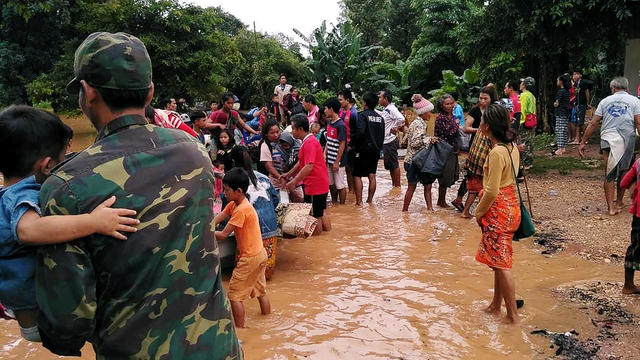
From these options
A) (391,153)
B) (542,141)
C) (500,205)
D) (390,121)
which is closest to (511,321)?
(500,205)

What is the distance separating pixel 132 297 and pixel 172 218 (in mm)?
269

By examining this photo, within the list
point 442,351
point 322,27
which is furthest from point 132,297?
point 322,27

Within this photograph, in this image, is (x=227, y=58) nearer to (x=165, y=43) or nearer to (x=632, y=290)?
(x=165, y=43)

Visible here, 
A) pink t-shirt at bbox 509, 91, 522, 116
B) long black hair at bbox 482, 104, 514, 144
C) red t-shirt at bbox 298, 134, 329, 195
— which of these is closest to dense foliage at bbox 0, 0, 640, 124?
pink t-shirt at bbox 509, 91, 522, 116

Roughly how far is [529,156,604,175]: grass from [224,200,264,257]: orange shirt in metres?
8.46

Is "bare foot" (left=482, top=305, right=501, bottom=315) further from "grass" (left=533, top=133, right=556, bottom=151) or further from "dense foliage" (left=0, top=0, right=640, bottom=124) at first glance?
"dense foliage" (left=0, top=0, right=640, bottom=124)

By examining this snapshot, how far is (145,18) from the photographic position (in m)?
23.2

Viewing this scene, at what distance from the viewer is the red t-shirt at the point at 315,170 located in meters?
7.06

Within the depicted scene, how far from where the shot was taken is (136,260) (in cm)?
165

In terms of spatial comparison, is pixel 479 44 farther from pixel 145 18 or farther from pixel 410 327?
pixel 145 18

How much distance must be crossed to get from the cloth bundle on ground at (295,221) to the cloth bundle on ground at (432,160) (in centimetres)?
299

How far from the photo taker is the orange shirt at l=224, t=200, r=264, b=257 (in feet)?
15.0

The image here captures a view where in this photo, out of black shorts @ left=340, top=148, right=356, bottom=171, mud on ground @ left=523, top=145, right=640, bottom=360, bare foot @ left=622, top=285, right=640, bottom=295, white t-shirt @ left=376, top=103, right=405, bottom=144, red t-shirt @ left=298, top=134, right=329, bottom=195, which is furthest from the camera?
white t-shirt @ left=376, top=103, right=405, bottom=144

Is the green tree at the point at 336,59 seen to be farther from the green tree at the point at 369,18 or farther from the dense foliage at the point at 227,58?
the green tree at the point at 369,18
